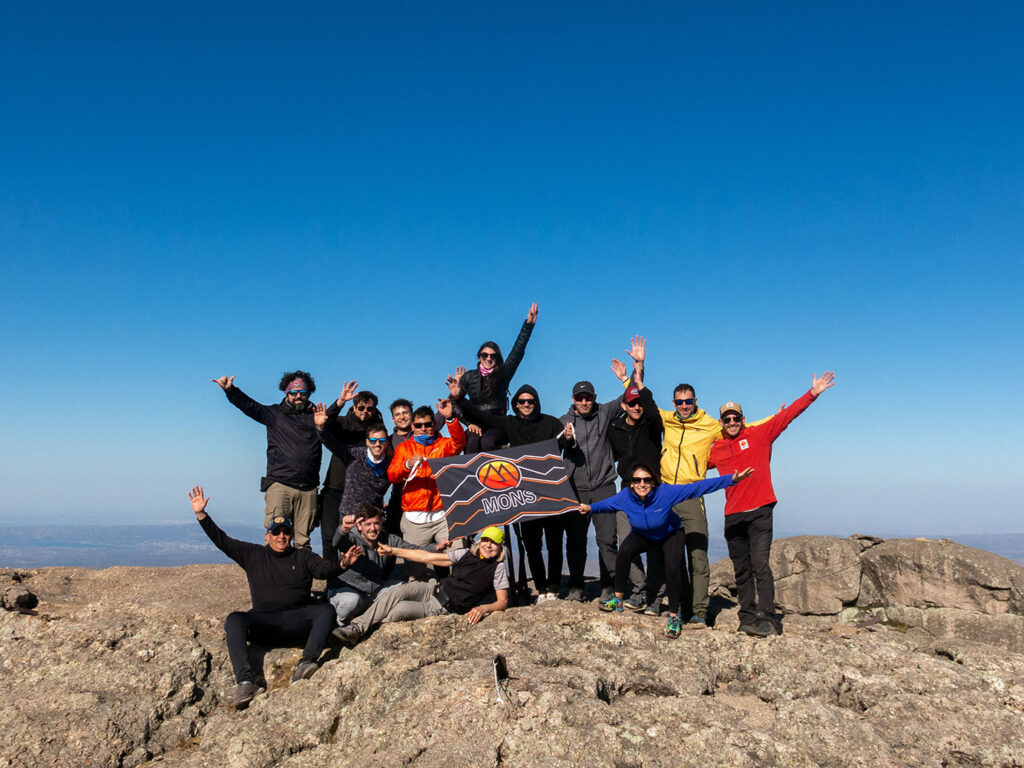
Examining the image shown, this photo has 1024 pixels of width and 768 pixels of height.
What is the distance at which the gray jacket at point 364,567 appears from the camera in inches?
373

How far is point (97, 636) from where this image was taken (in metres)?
8.80

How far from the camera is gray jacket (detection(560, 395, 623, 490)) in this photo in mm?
10812

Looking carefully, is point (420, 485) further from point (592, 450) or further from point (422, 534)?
point (592, 450)

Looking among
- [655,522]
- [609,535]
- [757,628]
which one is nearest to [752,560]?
[757,628]

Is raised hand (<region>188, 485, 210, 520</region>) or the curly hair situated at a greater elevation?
the curly hair

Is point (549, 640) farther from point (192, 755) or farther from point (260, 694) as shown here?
point (192, 755)

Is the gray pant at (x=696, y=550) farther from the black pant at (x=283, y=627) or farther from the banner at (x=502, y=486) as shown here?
the black pant at (x=283, y=627)

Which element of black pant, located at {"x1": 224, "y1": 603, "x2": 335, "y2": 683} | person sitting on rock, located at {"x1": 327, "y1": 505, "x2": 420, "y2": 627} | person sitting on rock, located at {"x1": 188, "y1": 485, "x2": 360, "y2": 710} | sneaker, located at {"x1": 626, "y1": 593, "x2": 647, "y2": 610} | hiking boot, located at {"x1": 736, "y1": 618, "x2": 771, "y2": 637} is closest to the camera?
black pant, located at {"x1": 224, "y1": 603, "x2": 335, "y2": 683}

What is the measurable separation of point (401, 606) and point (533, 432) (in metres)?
3.73

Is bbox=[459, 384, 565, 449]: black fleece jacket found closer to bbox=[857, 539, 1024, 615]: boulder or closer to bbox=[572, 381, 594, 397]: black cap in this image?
bbox=[572, 381, 594, 397]: black cap

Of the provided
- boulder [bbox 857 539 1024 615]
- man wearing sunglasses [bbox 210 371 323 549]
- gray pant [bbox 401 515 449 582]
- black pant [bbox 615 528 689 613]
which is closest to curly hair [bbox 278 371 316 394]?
man wearing sunglasses [bbox 210 371 323 549]

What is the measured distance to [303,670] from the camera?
7.88 meters

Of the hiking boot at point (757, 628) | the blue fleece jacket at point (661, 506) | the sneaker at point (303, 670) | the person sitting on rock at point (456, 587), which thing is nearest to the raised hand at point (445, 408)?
the person sitting on rock at point (456, 587)

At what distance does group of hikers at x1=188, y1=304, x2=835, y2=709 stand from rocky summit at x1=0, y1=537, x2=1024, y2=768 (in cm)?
56
